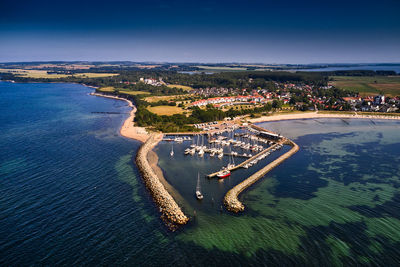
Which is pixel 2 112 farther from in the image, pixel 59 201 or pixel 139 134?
pixel 59 201

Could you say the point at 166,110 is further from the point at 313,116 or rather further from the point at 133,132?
the point at 313,116

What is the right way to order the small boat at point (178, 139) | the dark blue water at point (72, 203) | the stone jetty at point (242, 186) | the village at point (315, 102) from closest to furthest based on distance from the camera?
the dark blue water at point (72, 203) < the stone jetty at point (242, 186) < the small boat at point (178, 139) < the village at point (315, 102)

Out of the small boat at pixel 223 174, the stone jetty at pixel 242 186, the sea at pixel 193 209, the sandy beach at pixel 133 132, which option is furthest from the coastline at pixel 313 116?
the small boat at pixel 223 174

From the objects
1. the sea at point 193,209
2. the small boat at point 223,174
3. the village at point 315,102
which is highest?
the village at point 315,102

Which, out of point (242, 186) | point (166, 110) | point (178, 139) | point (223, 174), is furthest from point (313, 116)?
point (242, 186)

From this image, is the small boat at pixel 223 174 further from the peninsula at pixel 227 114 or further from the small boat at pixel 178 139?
the small boat at pixel 178 139

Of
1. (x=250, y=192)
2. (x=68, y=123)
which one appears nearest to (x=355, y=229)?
(x=250, y=192)

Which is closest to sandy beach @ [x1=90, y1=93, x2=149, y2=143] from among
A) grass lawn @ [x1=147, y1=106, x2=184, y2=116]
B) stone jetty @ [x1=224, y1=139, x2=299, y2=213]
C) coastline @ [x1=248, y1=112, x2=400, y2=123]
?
grass lawn @ [x1=147, y1=106, x2=184, y2=116]
